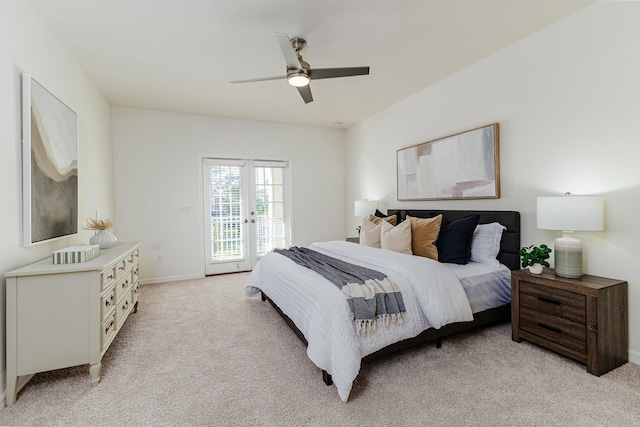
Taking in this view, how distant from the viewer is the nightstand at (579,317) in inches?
78.2

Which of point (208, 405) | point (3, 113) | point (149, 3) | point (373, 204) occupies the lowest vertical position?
point (208, 405)

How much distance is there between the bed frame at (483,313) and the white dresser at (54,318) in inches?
54.9

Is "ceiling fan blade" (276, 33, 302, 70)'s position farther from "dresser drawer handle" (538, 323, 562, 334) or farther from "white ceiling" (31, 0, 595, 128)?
"dresser drawer handle" (538, 323, 562, 334)

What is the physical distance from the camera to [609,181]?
88.6 inches

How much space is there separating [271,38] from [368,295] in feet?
7.65

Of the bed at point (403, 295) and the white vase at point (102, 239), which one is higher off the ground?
the white vase at point (102, 239)

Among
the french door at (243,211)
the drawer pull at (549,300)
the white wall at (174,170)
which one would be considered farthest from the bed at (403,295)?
the white wall at (174,170)

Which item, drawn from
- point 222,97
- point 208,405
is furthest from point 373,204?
point 208,405

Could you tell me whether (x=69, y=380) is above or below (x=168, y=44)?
below

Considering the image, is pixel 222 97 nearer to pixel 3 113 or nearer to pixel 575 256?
pixel 3 113

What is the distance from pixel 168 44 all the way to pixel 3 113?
4.63 ft

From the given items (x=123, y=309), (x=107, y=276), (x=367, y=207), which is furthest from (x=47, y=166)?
(x=367, y=207)

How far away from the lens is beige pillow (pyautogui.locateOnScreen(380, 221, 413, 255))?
3006 millimetres

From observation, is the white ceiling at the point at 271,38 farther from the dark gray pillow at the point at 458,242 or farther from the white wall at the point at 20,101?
the dark gray pillow at the point at 458,242
